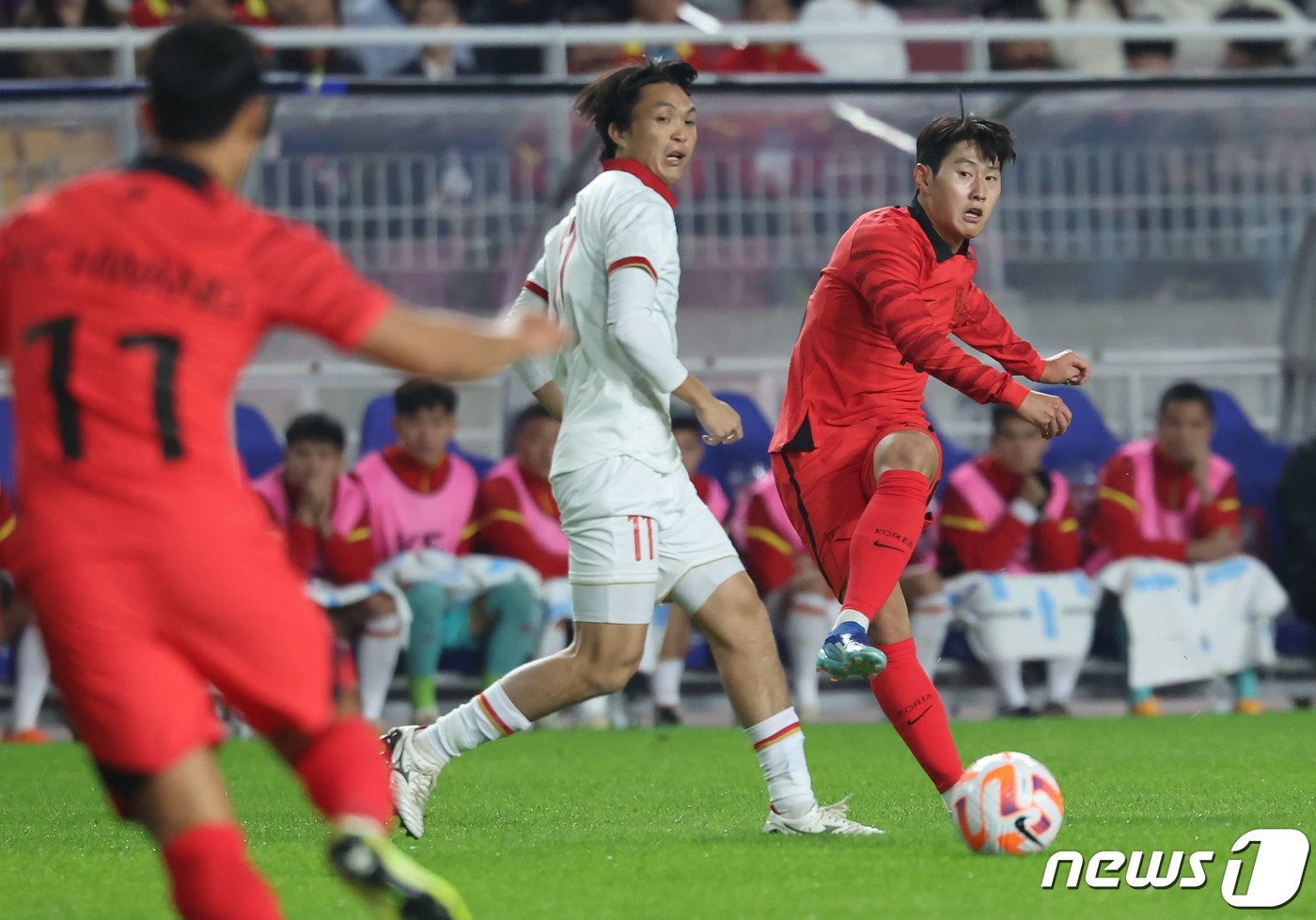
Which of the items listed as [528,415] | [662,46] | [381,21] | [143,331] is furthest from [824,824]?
[381,21]

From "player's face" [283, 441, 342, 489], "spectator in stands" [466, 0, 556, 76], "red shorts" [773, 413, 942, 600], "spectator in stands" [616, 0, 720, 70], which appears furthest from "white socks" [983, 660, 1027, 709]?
"red shorts" [773, 413, 942, 600]

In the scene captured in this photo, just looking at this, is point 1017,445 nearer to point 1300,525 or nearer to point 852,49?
point 1300,525

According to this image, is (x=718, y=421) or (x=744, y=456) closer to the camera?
(x=718, y=421)

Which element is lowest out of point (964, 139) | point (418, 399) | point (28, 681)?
point (28, 681)

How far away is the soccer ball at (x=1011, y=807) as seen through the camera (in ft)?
14.6

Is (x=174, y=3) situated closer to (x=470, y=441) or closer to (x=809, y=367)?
(x=470, y=441)

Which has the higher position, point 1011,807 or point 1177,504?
point 1011,807

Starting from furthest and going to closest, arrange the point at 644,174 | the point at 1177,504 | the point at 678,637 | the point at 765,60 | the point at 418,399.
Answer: the point at 765,60, the point at 1177,504, the point at 418,399, the point at 678,637, the point at 644,174

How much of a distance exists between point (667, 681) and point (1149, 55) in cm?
467

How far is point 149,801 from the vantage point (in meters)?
2.89

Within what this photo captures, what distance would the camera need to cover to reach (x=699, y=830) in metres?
5.18

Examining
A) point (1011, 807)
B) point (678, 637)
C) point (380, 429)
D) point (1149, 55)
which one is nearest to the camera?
point (1011, 807)

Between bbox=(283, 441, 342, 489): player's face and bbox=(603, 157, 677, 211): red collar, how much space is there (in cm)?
423

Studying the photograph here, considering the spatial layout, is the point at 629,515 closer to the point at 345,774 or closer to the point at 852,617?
the point at 852,617
